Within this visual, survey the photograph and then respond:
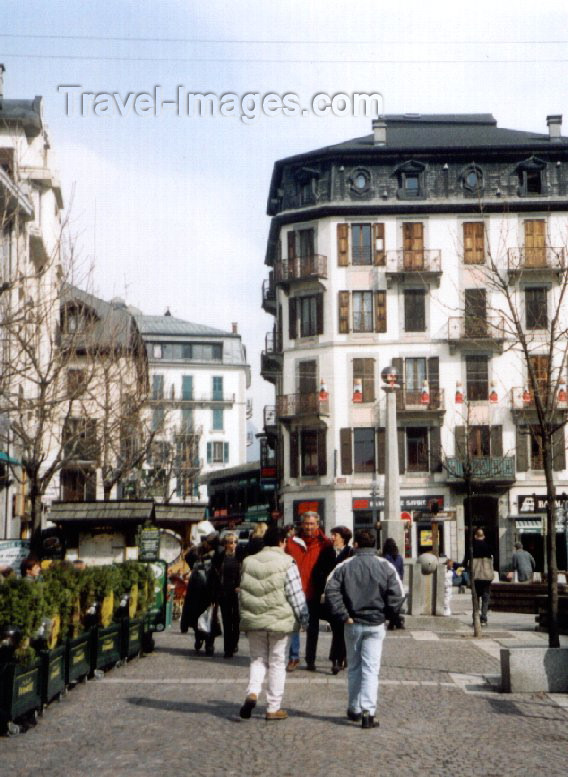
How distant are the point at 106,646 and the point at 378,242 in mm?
40767

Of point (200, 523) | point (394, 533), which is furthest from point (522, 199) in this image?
point (394, 533)

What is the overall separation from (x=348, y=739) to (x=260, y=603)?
1.57 metres

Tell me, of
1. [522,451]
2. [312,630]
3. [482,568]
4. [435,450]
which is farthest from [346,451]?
[312,630]

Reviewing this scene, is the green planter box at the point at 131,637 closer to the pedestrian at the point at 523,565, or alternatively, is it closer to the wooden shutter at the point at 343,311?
the pedestrian at the point at 523,565

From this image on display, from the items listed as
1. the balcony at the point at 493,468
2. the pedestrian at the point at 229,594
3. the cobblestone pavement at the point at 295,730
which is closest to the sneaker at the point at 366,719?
the cobblestone pavement at the point at 295,730

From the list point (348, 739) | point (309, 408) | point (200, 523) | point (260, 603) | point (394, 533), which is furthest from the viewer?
point (309, 408)

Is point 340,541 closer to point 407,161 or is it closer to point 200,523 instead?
point 200,523

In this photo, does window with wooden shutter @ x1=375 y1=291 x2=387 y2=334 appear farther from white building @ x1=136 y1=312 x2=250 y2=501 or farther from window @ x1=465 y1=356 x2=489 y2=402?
white building @ x1=136 y1=312 x2=250 y2=501

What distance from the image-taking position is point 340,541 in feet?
48.2

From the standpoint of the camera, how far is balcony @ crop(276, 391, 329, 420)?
51.9m

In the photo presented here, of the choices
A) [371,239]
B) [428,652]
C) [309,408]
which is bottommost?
[428,652]

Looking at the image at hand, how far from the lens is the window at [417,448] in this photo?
51.5 m

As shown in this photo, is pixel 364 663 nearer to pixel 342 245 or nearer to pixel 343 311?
pixel 343 311

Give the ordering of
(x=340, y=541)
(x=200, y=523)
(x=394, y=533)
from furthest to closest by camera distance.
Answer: (x=200, y=523)
(x=394, y=533)
(x=340, y=541)
